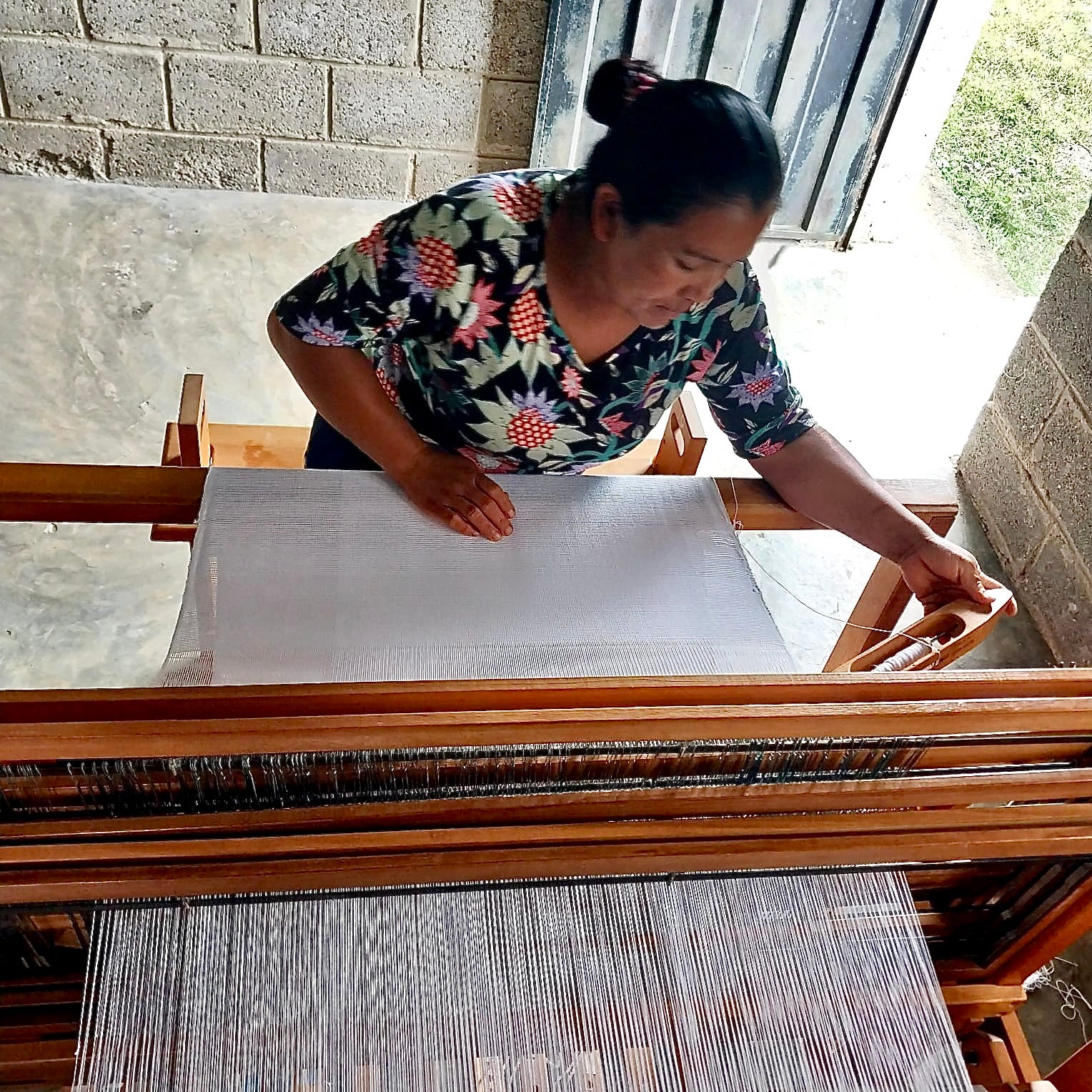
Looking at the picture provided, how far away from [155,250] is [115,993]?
2621 mm

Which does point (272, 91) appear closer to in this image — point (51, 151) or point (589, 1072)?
point (51, 151)

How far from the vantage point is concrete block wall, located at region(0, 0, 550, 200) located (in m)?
2.89

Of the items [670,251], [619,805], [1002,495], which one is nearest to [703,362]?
[670,251]

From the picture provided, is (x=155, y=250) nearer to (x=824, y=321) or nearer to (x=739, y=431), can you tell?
(x=824, y=321)

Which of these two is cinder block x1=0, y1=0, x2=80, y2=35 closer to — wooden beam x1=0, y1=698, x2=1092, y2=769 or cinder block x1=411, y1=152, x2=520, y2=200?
cinder block x1=411, y1=152, x2=520, y2=200

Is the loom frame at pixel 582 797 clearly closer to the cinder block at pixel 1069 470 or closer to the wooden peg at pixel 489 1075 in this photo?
the wooden peg at pixel 489 1075

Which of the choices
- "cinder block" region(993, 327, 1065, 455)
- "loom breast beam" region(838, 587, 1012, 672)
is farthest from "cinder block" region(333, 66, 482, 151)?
"loom breast beam" region(838, 587, 1012, 672)

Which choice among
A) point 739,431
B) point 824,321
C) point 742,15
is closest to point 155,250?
point 742,15

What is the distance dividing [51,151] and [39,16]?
41cm

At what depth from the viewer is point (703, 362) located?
131 cm

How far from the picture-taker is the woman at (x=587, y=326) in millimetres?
1011

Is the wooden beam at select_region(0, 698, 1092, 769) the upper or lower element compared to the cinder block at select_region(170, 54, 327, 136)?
upper

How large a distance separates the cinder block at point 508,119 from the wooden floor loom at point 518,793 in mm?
2591

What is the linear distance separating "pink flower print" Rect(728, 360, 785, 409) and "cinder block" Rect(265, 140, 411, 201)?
7.52 ft
